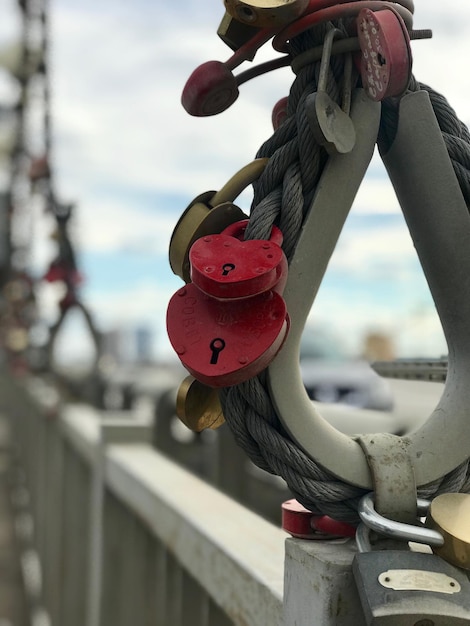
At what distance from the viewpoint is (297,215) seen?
32.3 inches

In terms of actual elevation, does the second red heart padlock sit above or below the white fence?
above

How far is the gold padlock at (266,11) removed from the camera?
0.81m

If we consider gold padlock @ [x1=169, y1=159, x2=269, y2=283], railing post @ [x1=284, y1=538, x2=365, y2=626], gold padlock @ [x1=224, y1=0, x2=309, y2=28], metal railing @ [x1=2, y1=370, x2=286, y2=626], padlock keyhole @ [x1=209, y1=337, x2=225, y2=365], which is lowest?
metal railing @ [x1=2, y1=370, x2=286, y2=626]

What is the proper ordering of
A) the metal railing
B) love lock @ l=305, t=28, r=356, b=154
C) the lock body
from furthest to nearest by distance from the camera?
the metal railing
love lock @ l=305, t=28, r=356, b=154
the lock body

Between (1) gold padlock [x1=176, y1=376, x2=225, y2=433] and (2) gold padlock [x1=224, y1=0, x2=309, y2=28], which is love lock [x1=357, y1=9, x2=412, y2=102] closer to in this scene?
(2) gold padlock [x1=224, y1=0, x2=309, y2=28]

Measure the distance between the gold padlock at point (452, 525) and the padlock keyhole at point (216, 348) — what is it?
9.6 inches

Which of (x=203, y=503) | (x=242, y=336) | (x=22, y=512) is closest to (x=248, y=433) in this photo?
(x=242, y=336)

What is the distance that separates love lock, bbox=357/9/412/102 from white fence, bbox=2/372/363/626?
1.47ft

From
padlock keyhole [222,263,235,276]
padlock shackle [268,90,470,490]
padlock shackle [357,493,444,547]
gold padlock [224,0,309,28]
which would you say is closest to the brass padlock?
gold padlock [224,0,309,28]

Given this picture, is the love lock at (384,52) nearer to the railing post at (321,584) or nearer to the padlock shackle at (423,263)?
the padlock shackle at (423,263)

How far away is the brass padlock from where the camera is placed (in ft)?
2.91

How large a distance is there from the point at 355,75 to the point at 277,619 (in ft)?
2.05

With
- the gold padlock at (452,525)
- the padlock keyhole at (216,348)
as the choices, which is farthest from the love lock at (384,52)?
the gold padlock at (452,525)

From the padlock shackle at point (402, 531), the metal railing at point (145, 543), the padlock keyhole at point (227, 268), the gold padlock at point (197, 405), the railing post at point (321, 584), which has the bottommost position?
the metal railing at point (145, 543)
